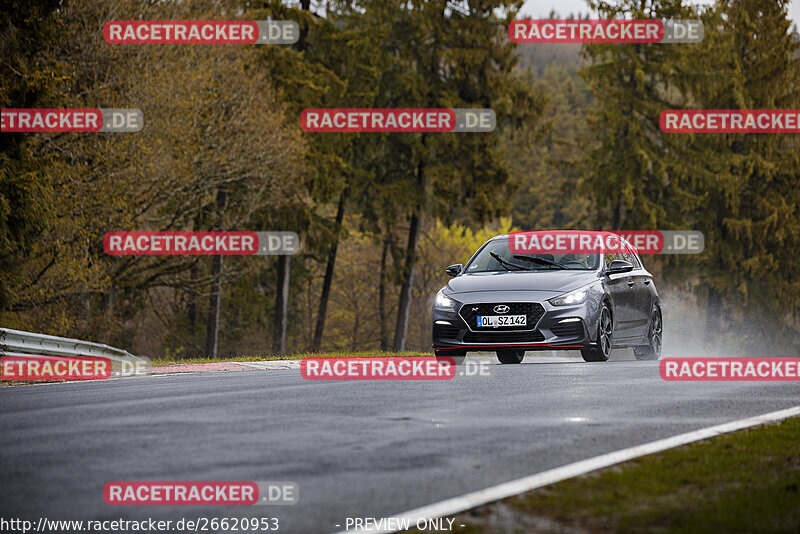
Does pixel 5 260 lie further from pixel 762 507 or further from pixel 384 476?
pixel 762 507

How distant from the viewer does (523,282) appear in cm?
1477

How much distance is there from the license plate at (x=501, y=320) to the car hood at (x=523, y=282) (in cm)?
42

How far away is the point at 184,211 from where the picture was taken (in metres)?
32.9

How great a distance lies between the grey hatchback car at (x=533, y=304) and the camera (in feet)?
46.9

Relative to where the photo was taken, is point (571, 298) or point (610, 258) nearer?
point (571, 298)

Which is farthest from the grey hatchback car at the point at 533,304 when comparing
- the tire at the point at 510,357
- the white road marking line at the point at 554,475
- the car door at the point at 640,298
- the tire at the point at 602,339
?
the white road marking line at the point at 554,475

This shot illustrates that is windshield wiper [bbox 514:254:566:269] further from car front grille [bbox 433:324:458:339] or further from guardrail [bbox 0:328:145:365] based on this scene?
guardrail [bbox 0:328:145:365]

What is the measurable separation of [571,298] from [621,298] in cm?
177

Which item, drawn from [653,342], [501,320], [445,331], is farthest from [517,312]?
[653,342]

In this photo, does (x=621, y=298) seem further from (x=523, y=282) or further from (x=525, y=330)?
(x=525, y=330)

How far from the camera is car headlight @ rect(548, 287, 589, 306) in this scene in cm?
1437

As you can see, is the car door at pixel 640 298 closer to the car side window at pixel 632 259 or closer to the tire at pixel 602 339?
the car side window at pixel 632 259

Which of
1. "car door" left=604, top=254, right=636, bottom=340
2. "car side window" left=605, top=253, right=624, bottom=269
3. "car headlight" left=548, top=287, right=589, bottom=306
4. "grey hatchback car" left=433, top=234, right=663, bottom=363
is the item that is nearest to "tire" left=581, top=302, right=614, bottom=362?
"grey hatchback car" left=433, top=234, right=663, bottom=363

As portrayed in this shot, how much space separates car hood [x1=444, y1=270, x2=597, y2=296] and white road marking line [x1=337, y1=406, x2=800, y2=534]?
5.49 meters
